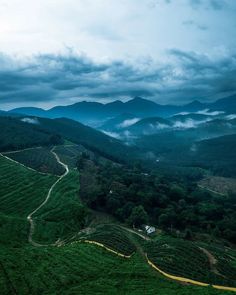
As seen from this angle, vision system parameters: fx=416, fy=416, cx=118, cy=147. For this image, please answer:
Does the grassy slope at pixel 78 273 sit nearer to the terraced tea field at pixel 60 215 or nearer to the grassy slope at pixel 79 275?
the grassy slope at pixel 79 275

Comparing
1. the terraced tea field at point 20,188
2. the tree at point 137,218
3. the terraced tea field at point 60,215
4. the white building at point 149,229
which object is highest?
the terraced tea field at point 20,188

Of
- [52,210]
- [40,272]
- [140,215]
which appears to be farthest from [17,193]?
[40,272]

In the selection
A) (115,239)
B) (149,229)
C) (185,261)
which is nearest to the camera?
(185,261)

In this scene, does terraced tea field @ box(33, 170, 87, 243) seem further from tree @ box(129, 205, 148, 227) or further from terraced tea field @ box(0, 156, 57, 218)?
tree @ box(129, 205, 148, 227)

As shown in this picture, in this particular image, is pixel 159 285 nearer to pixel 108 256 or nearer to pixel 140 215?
pixel 108 256

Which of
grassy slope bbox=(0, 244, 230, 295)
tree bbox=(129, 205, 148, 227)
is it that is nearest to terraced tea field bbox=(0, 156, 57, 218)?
tree bbox=(129, 205, 148, 227)

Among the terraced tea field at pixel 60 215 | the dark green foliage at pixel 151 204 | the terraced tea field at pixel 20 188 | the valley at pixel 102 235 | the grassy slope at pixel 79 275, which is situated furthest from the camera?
the dark green foliage at pixel 151 204

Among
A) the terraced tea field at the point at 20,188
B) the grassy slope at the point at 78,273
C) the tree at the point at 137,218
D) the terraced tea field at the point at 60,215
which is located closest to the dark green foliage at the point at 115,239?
the grassy slope at the point at 78,273

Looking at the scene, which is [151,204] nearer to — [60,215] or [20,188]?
[60,215]

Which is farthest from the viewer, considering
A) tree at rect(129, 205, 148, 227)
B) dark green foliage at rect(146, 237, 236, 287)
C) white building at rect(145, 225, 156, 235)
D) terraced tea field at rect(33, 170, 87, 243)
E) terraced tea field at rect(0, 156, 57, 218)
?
terraced tea field at rect(0, 156, 57, 218)

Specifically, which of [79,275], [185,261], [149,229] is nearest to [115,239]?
[185,261]

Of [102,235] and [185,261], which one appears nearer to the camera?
[185,261]
